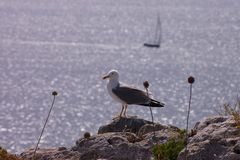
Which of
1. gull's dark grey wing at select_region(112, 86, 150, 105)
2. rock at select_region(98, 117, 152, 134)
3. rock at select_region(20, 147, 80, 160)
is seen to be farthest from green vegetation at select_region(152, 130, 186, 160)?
gull's dark grey wing at select_region(112, 86, 150, 105)

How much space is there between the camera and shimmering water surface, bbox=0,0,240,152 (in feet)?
236

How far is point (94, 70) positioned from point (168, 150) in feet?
307

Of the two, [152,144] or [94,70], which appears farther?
[94,70]

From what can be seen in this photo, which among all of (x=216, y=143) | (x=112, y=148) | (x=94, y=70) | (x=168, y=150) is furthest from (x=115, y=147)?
(x=94, y=70)

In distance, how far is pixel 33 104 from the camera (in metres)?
81.8

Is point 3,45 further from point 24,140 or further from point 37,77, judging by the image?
point 24,140

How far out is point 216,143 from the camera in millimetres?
8188

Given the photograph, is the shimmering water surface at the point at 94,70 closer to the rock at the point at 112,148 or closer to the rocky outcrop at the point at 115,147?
the rocky outcrop at the point at 115,147

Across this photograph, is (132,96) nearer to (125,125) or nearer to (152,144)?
(125,125)

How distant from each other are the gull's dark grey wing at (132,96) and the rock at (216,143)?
15.1ft

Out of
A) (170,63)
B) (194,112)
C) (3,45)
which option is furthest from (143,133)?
(3,45)

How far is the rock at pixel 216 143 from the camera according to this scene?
26.3ft

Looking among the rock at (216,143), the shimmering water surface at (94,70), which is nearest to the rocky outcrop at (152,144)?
the rock at (216,143)

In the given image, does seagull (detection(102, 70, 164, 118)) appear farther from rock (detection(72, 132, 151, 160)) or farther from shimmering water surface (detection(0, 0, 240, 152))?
shimmering water surface (detection(0, 0, 240, 152))
